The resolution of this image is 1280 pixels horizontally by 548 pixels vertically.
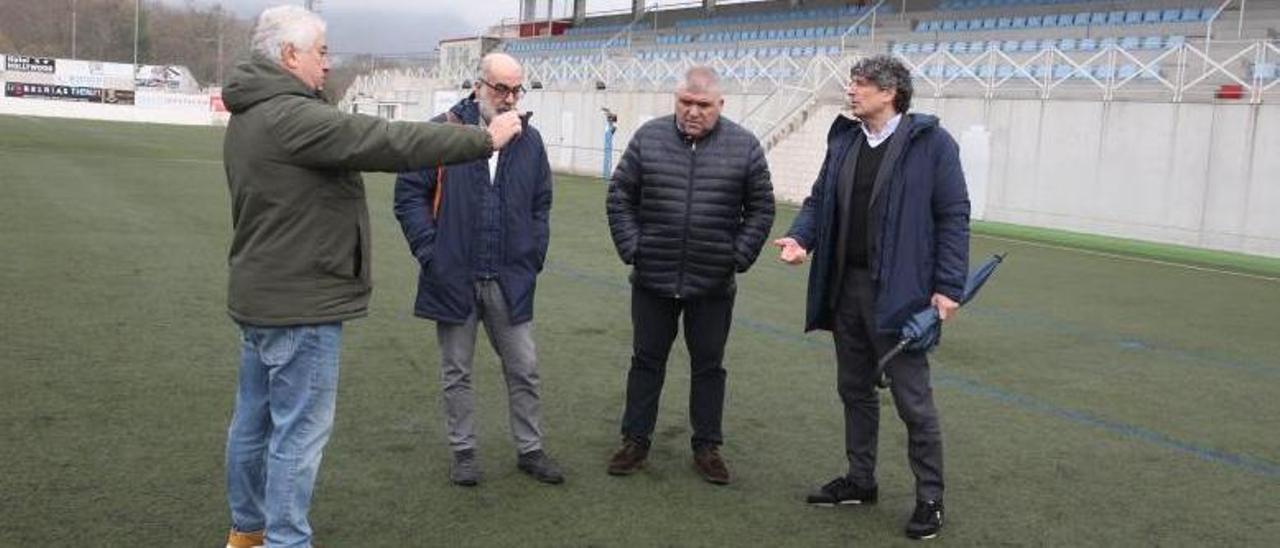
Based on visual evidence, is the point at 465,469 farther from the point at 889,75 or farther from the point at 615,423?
the point at 889,75

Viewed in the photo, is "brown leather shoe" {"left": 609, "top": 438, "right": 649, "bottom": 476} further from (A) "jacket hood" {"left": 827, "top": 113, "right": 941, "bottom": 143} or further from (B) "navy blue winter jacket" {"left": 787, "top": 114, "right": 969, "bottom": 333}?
(A) "jacket hood" {"left": 827, "top": 113, "right": 941, "bottom": 143}

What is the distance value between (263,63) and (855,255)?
2146 millimetres

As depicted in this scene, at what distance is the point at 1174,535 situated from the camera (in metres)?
4.07

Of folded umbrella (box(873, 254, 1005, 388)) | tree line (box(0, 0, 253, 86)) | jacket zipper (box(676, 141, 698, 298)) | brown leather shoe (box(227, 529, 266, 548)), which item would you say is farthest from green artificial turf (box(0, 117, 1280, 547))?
tree line (box(0, 0, 253, 86))

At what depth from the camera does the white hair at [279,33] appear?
114 inches

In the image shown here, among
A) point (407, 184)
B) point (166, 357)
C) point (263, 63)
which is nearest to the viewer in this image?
point (263, 63)

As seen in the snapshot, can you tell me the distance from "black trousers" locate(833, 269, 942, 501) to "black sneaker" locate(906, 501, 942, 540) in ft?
0.09

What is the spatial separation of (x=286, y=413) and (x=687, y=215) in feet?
6.05

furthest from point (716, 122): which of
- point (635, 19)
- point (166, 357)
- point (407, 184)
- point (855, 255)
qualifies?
point (635, 19)

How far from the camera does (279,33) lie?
2.89 metres

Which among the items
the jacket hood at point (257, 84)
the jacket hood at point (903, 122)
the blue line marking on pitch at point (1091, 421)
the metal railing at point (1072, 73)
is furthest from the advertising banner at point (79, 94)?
the jacket hood at point (257, 84)

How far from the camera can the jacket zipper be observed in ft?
14.4

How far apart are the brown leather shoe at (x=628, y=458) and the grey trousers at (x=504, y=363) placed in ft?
1.03

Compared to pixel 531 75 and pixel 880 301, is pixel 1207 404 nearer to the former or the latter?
pixel 880 301
